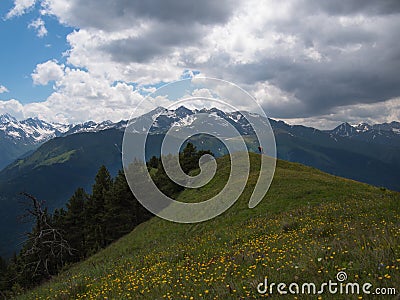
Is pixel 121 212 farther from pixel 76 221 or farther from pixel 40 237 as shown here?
pixel 40 237

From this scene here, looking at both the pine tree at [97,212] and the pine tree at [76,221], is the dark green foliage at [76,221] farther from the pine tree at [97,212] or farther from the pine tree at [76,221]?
the pine tree at [97,212]

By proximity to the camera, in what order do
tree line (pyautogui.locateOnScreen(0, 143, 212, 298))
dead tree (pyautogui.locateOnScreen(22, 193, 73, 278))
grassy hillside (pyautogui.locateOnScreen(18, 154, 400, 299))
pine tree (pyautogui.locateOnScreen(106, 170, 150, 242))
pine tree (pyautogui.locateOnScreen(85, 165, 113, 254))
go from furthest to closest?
1. pine tree (pyautogui.locateOnScreen(85, 165, 113, 254))
2. pine tree (pyautogui.locateOnScreen(106, 170, 150, 242))
3. tree line (pyautogui.locateOnScreen(0, 143, 212, 298))
4. dead tree (pyautogui.locateOnScreen(22, 193, 73, 278))
5. grassy hillside (pyautogui.locateOnScreen(18, 154, 400, 299))

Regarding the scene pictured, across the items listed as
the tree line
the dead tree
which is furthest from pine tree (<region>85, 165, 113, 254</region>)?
the dead tree

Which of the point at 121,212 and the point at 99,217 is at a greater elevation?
the point at 121,212

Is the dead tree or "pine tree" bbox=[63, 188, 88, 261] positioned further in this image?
"pine tree" bbox=[63, 188, 88, 261]

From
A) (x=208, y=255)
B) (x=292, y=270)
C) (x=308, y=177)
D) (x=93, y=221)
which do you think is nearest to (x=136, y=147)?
(x=208, y=255)

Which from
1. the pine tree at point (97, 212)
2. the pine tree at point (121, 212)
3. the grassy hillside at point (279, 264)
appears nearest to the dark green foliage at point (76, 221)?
the pine tree at point (97, 212)

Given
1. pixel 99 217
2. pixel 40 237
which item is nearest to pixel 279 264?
pixel 40 237

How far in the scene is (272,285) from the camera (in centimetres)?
673

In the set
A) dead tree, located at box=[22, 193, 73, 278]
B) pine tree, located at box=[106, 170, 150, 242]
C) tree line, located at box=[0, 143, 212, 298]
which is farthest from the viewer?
pine tree, located at box=[106, 170, 150, 242]

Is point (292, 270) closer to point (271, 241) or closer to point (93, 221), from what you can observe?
point (271, 241)

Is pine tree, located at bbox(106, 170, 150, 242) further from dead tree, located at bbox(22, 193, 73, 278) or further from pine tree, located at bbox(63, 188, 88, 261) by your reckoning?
dead tree, located at bbox(22, 193, 73, 278)

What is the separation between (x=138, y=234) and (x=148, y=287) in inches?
1185

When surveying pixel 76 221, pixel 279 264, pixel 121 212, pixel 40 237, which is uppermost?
pixel 279 264
